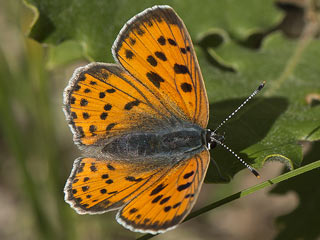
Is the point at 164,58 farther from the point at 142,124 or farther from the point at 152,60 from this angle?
the point at 142,124

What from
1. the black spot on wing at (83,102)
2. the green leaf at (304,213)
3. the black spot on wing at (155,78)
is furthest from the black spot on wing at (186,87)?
the green leaf at (304,213)

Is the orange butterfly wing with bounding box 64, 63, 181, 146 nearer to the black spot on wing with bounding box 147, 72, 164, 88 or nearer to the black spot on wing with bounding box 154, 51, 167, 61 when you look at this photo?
the black spot on wing with bounding box 147, 72, 164, 88

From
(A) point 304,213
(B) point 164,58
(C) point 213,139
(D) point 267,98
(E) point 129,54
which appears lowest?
(A) point 304,213

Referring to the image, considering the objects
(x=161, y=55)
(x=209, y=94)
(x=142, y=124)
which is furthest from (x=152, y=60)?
(x=209, y=94)

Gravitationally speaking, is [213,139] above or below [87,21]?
below

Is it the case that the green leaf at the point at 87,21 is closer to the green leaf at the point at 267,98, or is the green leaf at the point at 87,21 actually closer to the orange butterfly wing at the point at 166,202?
the green leaf at the point at 267,98

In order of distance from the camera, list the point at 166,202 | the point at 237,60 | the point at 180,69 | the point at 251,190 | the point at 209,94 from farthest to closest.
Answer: the point at 237,60, the point at 209,94, the point at 180,69, the point at 251,190, the point at 166,202

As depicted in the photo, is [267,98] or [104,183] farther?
[267,98]
